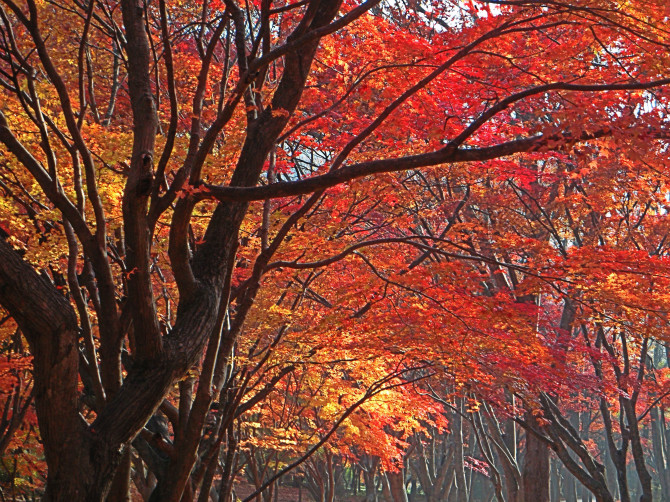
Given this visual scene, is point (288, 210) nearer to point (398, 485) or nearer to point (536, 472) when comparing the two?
point (536, 472)

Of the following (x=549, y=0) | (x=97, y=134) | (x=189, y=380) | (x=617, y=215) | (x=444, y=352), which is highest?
(x=617, y=215)

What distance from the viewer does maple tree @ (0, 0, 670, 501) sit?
3.93m

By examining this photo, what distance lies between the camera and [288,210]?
9141mm

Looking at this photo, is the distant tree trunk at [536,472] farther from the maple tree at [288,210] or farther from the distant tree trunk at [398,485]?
the distant tree trunk at [398,485]

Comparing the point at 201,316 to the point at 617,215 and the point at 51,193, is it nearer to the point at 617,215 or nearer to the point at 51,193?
the point at 51,193

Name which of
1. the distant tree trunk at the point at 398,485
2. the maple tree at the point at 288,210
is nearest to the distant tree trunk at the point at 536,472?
the maple tree at the point at 288,210

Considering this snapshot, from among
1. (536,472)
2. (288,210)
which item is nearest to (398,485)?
(536,472)

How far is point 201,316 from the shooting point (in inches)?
177

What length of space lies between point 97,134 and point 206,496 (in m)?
3.83

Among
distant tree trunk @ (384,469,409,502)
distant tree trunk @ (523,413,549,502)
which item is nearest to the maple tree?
distant tree trunk @ (523,413,549,502)

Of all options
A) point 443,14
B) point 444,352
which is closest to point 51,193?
point 444,352

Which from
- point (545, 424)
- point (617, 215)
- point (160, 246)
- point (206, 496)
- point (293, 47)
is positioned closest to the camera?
point (293, 47)

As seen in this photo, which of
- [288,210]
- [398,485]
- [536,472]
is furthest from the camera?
[398,485]

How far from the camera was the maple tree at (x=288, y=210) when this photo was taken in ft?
12.9
